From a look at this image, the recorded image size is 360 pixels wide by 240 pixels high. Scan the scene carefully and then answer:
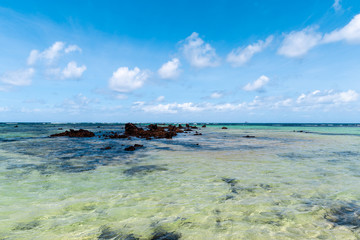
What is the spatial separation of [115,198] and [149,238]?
8.11 ft

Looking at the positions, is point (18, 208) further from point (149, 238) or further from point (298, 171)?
point (298, 171)

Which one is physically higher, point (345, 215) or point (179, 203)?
point (345, 215)

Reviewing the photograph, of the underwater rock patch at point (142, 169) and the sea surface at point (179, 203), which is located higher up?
the sea surface at point (179, 203)

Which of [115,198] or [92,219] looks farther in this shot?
[115,198]

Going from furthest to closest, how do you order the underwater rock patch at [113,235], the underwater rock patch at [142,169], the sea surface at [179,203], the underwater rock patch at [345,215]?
the underwater rock patch at [142,169] < the underwater rock patch at [345,215] < the sea surface at [179,203] < the underwater rock patch at [113,235]

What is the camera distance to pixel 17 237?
3.97 m

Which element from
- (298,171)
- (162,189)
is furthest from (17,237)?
(298,171)

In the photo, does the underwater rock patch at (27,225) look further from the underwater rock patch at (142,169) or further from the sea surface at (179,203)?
the underwater rock patch at (142,169)

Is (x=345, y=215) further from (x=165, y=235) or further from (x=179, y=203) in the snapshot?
(x=165, y=235)

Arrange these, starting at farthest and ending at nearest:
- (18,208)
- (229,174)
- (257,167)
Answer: (257,167), (229,174), (18,208)

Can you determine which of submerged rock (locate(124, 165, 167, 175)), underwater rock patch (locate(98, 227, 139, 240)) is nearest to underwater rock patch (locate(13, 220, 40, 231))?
underwater rock patch (locate(98, 227, 139, 240))

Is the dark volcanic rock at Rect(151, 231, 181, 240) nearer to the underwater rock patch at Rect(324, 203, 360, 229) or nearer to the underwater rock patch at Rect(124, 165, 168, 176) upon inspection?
the underwater rock patch at Rect(324, 203, 360, 229)

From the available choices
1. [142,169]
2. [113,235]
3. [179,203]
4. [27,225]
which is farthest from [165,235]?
[142,169]

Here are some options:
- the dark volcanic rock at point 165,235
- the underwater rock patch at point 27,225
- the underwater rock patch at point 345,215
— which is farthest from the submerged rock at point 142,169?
the underwater rock patch at point 345,215
